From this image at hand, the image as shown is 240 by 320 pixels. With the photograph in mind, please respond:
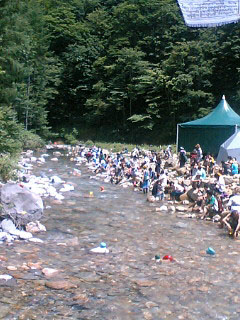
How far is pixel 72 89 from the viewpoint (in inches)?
1702

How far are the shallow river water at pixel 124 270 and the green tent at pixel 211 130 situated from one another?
8.46 metres

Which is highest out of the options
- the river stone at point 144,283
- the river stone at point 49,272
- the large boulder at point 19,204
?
the large boulder at point 19,204

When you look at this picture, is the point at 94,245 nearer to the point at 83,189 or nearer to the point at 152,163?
the point at 83,189

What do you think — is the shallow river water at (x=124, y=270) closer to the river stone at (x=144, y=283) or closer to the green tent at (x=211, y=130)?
the river stone at (x=144, y=283)

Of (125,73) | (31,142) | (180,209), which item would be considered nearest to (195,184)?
(180,209)

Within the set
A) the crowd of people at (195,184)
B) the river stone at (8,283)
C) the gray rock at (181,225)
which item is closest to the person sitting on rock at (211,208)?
the crowd of people at (195,184)

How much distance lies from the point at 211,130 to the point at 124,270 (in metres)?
13.4

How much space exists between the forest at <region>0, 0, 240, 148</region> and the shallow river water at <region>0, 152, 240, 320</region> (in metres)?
21.2

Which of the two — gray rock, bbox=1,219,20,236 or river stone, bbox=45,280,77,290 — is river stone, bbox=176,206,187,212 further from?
river stone, bbox=45,280,77,290

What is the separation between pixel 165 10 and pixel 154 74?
6873mm

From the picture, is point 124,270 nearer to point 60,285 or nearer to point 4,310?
point 60,285

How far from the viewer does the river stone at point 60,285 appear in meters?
6.10

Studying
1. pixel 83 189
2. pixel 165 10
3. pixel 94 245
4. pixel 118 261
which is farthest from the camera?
pixel 165 10

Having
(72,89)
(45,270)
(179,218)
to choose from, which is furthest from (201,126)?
(72,89)
